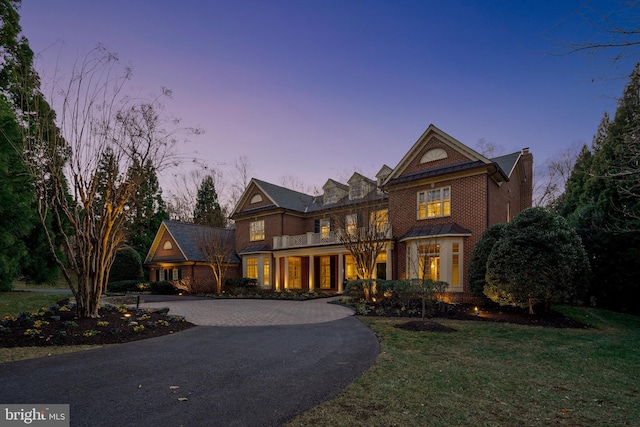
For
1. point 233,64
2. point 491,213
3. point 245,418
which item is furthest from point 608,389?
point 233,64

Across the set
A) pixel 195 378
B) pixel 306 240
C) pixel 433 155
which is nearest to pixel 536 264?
pixel 433 155

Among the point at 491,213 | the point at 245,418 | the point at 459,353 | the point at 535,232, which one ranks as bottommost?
the point at 459,353

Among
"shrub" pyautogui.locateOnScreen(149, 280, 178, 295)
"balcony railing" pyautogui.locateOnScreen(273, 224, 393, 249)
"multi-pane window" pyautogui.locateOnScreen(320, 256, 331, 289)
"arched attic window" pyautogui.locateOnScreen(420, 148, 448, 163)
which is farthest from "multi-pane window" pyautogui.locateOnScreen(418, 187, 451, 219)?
"shrub" pyautogui.locateOnScreen(149, 280, 178, 295)

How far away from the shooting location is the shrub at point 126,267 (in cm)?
2648

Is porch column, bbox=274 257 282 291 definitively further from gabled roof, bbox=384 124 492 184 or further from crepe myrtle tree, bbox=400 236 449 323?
crepe myrtle tree, bbox=400 236 449 323

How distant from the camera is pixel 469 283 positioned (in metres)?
13.2

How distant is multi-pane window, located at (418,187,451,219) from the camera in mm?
16484

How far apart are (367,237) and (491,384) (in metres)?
11.0

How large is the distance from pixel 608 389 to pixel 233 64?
1469cm

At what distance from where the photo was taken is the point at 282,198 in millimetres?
25125

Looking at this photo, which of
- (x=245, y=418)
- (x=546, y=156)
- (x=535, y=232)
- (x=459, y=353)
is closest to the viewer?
(x=245, y=418)

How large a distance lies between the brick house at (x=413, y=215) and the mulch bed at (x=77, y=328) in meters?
8.95

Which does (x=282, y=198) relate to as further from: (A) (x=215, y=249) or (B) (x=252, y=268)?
(A) (x=215, y=249)

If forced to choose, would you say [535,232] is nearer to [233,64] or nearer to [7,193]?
[233,64]
